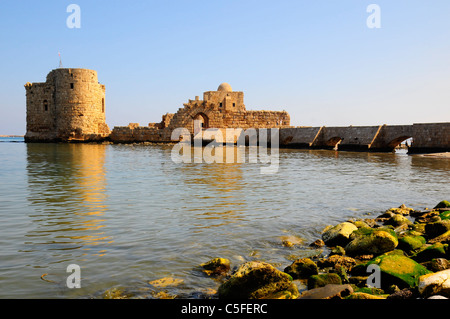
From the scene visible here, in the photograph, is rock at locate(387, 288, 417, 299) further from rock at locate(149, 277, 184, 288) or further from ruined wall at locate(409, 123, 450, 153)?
ruined wall at locate(409, 123, 450, 153)

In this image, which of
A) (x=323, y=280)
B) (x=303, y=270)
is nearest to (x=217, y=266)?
(x=303, y=270)

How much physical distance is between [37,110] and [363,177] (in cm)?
3656

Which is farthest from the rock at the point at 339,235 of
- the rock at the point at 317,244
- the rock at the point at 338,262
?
the rock at the point at 338,262

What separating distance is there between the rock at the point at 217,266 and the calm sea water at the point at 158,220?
0.13 m

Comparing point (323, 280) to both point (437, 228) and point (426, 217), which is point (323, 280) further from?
point (426, 217)

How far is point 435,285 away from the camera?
3447 millimetres

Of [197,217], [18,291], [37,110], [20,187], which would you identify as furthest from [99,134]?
[18,291]

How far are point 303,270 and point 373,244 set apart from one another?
130cm

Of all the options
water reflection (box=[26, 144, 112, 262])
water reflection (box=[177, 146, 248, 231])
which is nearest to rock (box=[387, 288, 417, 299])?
water reflection (box=[177, 146, 248, 231])

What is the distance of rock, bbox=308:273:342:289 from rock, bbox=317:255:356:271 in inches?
25.5

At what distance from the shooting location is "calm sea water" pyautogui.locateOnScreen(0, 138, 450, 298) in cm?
435

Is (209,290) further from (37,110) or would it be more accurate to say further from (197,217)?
(37,110)

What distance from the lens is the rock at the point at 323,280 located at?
400 cm
